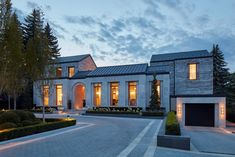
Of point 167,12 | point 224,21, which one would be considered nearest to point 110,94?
point 167,12

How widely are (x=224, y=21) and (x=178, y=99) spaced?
42.1 ft

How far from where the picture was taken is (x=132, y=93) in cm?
3238

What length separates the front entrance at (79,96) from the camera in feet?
121

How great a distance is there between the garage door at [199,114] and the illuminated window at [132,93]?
9.98 meters

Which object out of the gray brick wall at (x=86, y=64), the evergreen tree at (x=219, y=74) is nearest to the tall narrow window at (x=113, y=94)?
the gray brick wall at (x=86, y=64)

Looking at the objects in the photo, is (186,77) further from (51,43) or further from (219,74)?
(51,43)

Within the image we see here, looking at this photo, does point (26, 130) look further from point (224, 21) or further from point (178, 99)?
point (224, 21)

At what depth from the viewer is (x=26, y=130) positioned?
12492 mm

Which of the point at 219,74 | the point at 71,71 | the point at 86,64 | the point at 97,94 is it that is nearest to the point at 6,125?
the point at 97,94

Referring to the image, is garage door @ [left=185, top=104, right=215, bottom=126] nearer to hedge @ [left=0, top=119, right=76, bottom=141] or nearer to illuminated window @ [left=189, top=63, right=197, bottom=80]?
illuminated window @ [left=189, top=63, right=197, bottom=80]

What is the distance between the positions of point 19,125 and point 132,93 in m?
20.4

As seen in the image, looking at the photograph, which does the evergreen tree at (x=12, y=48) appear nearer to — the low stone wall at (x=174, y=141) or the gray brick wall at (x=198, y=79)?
the low stone wall at (x=174, y=141)

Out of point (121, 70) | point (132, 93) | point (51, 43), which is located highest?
point (51, 43)

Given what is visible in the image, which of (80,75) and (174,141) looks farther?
(80,75)
